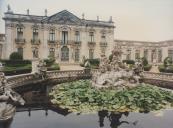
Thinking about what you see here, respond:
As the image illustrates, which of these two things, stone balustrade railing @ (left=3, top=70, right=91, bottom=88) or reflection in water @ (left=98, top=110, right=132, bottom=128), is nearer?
reflection in water @ (left=98, top=110, right=132, bottom=128)

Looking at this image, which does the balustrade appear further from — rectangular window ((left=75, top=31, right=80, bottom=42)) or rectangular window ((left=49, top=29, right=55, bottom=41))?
rectangular window ((left=75, top=31, right=80, bottom=42))

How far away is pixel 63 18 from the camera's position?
2786 cm

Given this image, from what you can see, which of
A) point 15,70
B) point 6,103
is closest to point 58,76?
point 15,70

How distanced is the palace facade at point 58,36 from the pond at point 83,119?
1797 cm

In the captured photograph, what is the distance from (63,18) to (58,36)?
1.94 metres

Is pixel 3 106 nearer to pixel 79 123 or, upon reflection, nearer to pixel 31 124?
pixel 31 124

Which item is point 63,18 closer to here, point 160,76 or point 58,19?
point 58,19

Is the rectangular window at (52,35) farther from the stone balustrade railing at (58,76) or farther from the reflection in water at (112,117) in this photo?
the reflection in water at (112,117)

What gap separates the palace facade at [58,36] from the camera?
86.3 feet

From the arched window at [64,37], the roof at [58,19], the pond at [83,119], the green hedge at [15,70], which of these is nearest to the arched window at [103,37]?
the roof at [58,19]

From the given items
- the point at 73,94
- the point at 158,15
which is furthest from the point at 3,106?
the point at 158,15

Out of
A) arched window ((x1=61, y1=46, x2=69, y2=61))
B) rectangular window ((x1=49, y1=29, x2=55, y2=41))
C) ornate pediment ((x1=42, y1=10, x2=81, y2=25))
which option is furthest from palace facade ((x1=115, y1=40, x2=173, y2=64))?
rectangular window ((x1=49, y1=29, x2=55, y2=41))

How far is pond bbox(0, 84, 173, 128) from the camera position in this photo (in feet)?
21.1

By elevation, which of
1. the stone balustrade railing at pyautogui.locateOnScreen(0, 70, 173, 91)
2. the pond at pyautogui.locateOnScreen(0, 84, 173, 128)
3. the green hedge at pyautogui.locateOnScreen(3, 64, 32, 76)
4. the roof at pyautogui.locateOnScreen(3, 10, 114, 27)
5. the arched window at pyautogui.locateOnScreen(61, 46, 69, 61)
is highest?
the roof at pyautogui.locateOnScreen(3, 10, 114, 27)
